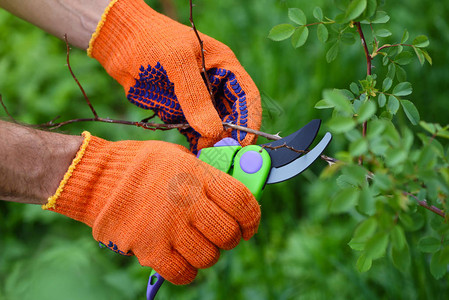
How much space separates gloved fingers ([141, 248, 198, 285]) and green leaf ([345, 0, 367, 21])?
81 centimetres

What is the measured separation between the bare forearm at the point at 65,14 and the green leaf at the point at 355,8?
1079 millimetres

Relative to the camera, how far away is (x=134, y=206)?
1261 millimetres

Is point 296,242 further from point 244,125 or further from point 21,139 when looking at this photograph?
point 21,139

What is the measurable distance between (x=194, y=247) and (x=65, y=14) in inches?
42.3

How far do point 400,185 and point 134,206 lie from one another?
791mm

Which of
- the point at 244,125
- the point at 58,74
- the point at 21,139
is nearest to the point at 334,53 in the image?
the point at 244,125

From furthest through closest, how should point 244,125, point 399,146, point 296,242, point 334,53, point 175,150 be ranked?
point 296,242, point 244,125, point 175,150, point 334,53, point 399,146

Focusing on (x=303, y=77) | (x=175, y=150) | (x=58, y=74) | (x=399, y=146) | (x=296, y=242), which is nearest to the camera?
(x=399, y=146)

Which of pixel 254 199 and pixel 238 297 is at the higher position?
pixel 254 199

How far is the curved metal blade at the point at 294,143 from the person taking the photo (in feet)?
4.00

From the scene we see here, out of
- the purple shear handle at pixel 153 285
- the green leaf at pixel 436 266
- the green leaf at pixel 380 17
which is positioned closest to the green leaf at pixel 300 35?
the green leaf at pixel 380 17

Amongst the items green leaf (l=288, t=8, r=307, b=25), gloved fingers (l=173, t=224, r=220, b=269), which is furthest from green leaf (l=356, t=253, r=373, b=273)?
green leaf (l=288, t=8, r=307, b=25)

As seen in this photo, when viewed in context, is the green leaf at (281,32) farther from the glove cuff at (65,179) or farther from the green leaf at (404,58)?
the glove cuff at (65,179)

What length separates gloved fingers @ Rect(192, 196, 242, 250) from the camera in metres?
1.23
